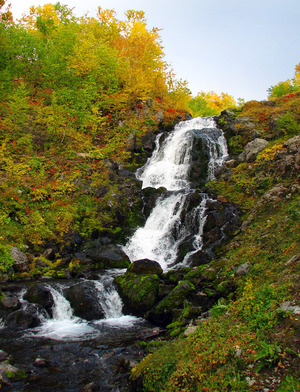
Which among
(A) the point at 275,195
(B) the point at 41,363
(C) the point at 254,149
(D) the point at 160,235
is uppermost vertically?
(C) the point at 254,149

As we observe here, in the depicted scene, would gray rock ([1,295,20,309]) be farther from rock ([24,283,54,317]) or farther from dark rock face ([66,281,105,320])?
dark rock face ([66,281,105,320])

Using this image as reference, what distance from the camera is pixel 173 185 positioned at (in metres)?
22.1

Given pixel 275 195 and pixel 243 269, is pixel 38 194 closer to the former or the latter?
pixel 243 269

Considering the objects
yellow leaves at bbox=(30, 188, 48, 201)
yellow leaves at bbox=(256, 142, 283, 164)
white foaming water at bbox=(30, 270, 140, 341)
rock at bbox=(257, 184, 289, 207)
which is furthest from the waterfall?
yellow leaves at bbox=(30, 188, 48, 201)

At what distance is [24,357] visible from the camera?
26.0 ft

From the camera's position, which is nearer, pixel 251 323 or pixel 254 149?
pixel 251 323

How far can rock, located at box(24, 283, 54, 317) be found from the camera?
11.2m

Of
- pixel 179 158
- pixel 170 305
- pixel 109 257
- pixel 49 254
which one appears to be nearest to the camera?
pixel 170 305

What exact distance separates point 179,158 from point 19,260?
15.1 metres

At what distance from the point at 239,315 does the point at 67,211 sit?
13741 mm

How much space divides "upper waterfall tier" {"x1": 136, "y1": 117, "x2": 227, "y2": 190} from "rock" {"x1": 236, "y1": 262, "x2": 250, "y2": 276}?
40.6ft

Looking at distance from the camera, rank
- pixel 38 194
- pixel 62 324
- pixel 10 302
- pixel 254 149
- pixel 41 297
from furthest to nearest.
→ 1. pixel 254 149
2. pixel 38 194
3. pixel 41 297
4. pixel 10 302
5. pixel 62 324

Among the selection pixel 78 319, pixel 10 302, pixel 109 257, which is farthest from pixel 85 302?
pixel 109 257

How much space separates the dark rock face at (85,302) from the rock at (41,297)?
0.75m
